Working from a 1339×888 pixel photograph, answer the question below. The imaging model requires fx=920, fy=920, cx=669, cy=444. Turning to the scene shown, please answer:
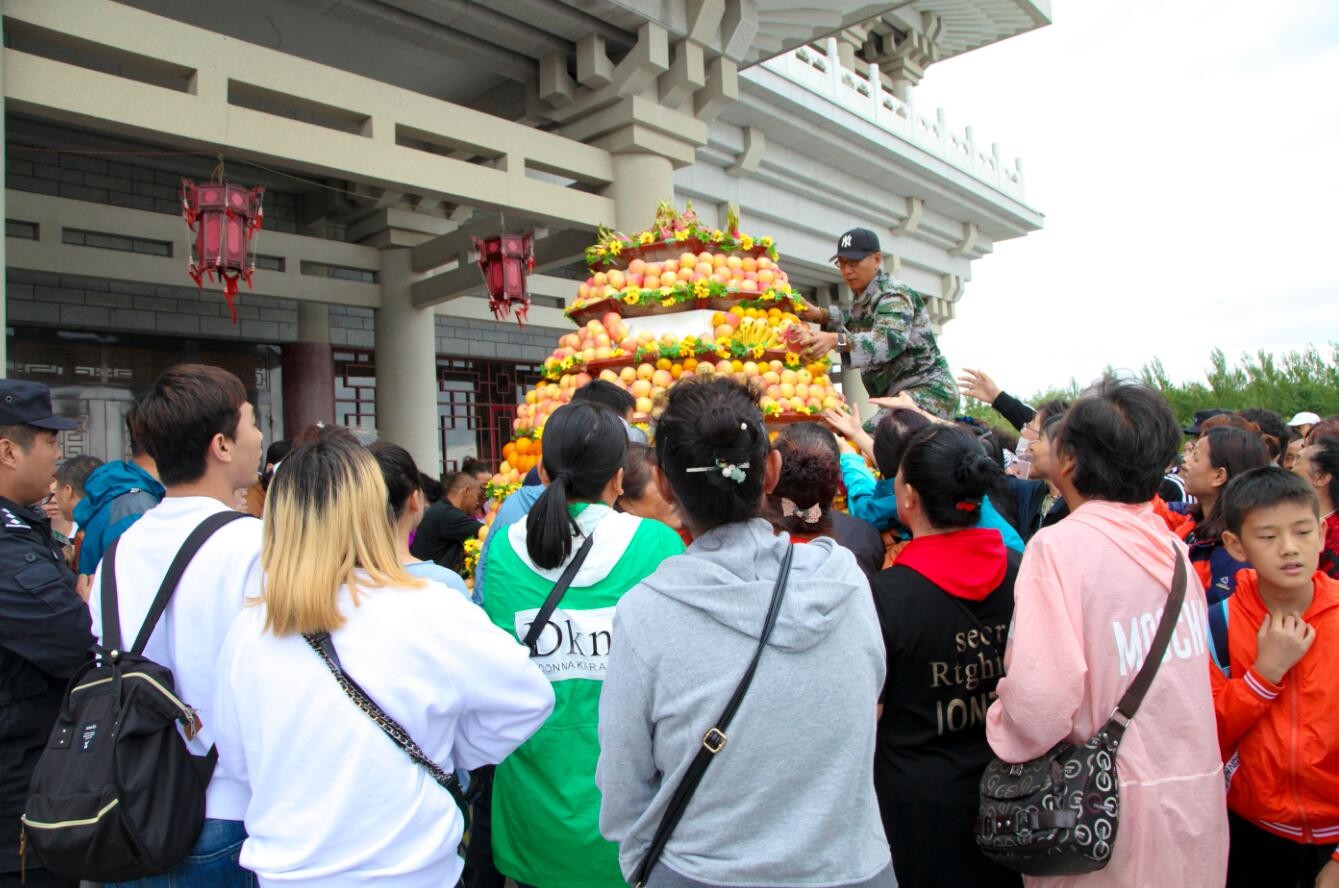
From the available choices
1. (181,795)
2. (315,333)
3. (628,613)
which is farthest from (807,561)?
(315,333)

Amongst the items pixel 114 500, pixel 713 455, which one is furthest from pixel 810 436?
pixel 114 500

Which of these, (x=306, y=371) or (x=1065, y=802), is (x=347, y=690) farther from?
(x=306, y=371)

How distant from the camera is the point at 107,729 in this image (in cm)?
170

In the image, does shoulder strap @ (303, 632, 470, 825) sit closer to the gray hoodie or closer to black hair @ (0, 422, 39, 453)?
the gray hoodie

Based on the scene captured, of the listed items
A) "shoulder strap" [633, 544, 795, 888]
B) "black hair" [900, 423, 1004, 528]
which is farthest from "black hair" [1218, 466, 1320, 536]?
"shoulder strap" [633, 544, 795, 888]

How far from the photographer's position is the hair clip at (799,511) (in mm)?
2438

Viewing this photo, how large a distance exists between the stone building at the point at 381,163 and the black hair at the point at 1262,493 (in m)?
5.42

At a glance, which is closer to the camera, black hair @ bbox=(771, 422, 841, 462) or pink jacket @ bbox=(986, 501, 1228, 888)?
pink jacket @ bbox=(986, 501, 1228, 888)

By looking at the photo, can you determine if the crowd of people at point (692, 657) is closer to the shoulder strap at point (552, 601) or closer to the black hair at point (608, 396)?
the shoulder strap at point (552, 601)

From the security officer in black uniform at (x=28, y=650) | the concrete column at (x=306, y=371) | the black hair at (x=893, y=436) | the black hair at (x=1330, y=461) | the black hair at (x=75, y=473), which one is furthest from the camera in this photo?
the concrete column at (x=306, y=371)

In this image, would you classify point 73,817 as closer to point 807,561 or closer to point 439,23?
point 807,561

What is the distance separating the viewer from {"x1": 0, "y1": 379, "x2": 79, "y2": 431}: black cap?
2479 millimetres

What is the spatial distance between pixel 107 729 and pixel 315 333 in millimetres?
8049

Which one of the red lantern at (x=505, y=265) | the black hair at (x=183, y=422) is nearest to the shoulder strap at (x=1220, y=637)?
the black hair at (x=183, y=422)
